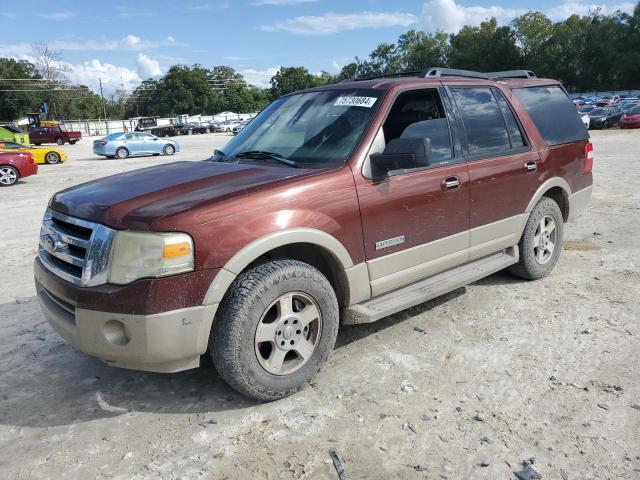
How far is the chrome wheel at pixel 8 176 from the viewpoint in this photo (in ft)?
49.5

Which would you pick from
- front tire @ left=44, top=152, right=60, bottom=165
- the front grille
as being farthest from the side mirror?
front tire @ left=44, top=152, right=60, bottom=165

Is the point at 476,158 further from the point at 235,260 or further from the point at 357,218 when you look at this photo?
the point at 235,260

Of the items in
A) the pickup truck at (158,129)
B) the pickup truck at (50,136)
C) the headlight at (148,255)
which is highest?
the pickup truck at (158,129)

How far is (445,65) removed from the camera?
99.1m

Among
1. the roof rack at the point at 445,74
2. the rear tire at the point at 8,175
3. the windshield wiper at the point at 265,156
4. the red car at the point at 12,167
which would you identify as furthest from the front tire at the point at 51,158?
the windshield wiper at the point at 265,156

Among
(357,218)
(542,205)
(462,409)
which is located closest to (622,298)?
(542,205)

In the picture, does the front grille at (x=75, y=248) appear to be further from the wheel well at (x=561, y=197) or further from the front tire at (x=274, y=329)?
the wheel well at (x=561, y=197)

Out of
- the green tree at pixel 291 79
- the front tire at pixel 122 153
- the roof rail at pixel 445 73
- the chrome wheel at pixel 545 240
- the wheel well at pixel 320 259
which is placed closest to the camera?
the wheel well at pixel 320 259

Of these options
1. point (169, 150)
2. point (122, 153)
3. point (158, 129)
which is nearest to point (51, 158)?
point (122, 153)

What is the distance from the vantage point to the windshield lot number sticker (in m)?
3.86

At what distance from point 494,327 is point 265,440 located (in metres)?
2.22

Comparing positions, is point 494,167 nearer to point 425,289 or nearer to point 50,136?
point 425,289

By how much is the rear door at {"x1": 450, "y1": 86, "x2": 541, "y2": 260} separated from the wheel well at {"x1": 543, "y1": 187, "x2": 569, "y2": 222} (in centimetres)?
52

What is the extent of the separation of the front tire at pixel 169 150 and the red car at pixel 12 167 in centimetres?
1309
